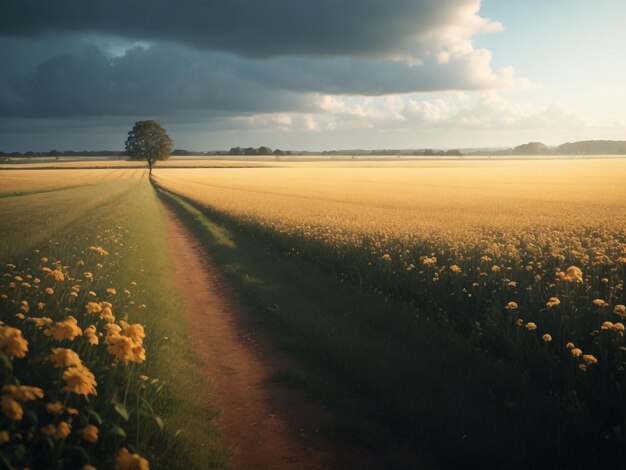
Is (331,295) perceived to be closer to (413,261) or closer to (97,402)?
(413,261)

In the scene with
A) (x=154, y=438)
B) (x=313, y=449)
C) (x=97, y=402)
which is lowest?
(x=313, y=449)

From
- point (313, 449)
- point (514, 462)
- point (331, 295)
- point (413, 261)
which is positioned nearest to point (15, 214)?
point (331, 295)

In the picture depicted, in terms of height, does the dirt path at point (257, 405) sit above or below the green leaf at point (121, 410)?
below

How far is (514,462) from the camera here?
14.2 ft

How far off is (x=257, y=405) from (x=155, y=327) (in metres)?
3.00

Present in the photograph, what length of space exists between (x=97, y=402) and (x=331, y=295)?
6505mm

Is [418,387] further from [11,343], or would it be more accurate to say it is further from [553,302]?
[11,343]

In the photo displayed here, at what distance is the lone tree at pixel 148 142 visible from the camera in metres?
107

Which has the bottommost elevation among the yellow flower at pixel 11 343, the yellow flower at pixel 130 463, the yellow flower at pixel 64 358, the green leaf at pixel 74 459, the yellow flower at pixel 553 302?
the green leaf at pixel 74 459

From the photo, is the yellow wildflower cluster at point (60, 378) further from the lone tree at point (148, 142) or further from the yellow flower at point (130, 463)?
the lone tree at point (148, 142)

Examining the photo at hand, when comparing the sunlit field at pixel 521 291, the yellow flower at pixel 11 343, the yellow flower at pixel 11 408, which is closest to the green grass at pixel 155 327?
the yellow flower at pixel 11 408

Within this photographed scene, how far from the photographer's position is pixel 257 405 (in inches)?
227

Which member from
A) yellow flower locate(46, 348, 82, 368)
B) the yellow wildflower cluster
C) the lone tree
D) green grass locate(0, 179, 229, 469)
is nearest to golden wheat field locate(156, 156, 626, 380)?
green grass locate(0, 179, 229, 469)

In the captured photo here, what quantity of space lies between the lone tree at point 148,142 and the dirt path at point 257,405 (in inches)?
4271
